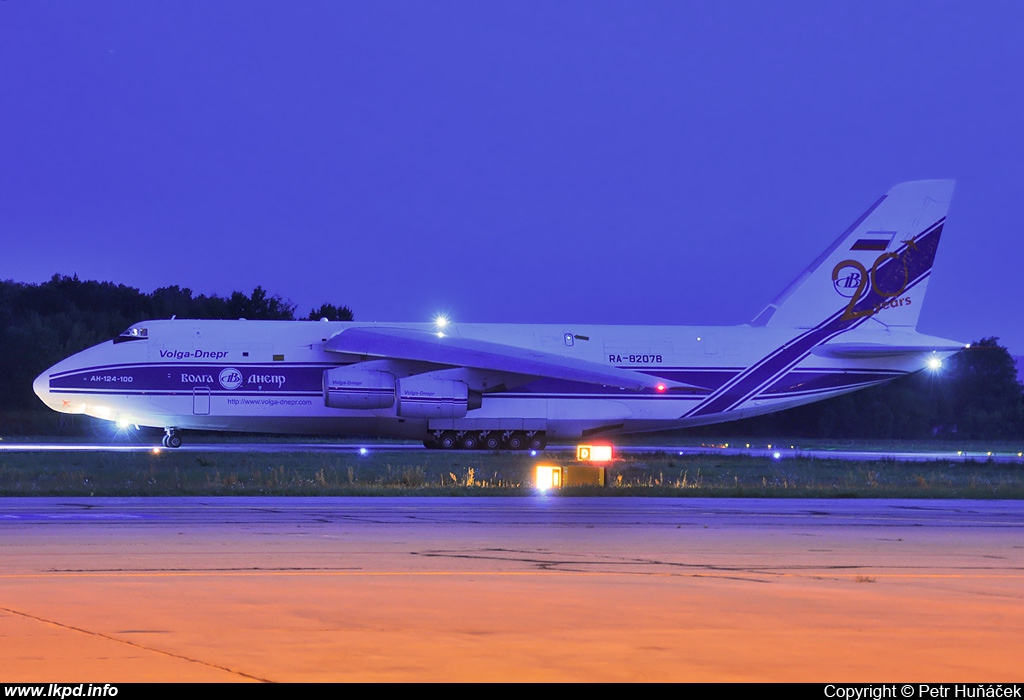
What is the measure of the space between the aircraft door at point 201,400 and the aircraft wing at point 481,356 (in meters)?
4.05

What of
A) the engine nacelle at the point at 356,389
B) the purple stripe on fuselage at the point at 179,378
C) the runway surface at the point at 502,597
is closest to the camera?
the runway surface at the point at 502,597

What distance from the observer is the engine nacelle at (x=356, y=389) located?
136ft

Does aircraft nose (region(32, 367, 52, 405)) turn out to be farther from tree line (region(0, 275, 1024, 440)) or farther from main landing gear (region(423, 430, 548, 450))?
tree line (region(0, 275, 1024, 440))

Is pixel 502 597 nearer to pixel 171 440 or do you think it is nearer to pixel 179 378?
pixel 179 378

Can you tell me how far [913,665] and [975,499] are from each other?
19.2m

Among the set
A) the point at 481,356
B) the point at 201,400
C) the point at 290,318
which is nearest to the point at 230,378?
the point at 201,400

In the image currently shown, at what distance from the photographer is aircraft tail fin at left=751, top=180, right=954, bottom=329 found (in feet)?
155

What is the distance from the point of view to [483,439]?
44.9 metres

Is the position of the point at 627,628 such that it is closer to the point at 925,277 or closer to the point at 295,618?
the point at 295,618

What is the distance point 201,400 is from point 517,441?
35.0 ft

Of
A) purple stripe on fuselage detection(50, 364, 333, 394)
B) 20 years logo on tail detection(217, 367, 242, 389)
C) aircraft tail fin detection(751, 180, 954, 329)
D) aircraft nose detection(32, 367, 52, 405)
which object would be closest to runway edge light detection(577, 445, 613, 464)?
purple stripe on fuselage detection(50, 364, 333, 394)

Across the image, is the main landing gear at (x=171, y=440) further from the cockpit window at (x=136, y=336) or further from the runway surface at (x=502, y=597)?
the runway surface at (x=502, y=597)

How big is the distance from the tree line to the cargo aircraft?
12.1 meters

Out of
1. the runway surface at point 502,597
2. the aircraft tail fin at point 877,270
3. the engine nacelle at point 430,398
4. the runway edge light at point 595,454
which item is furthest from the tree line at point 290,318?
the runway surface at point 502,597
